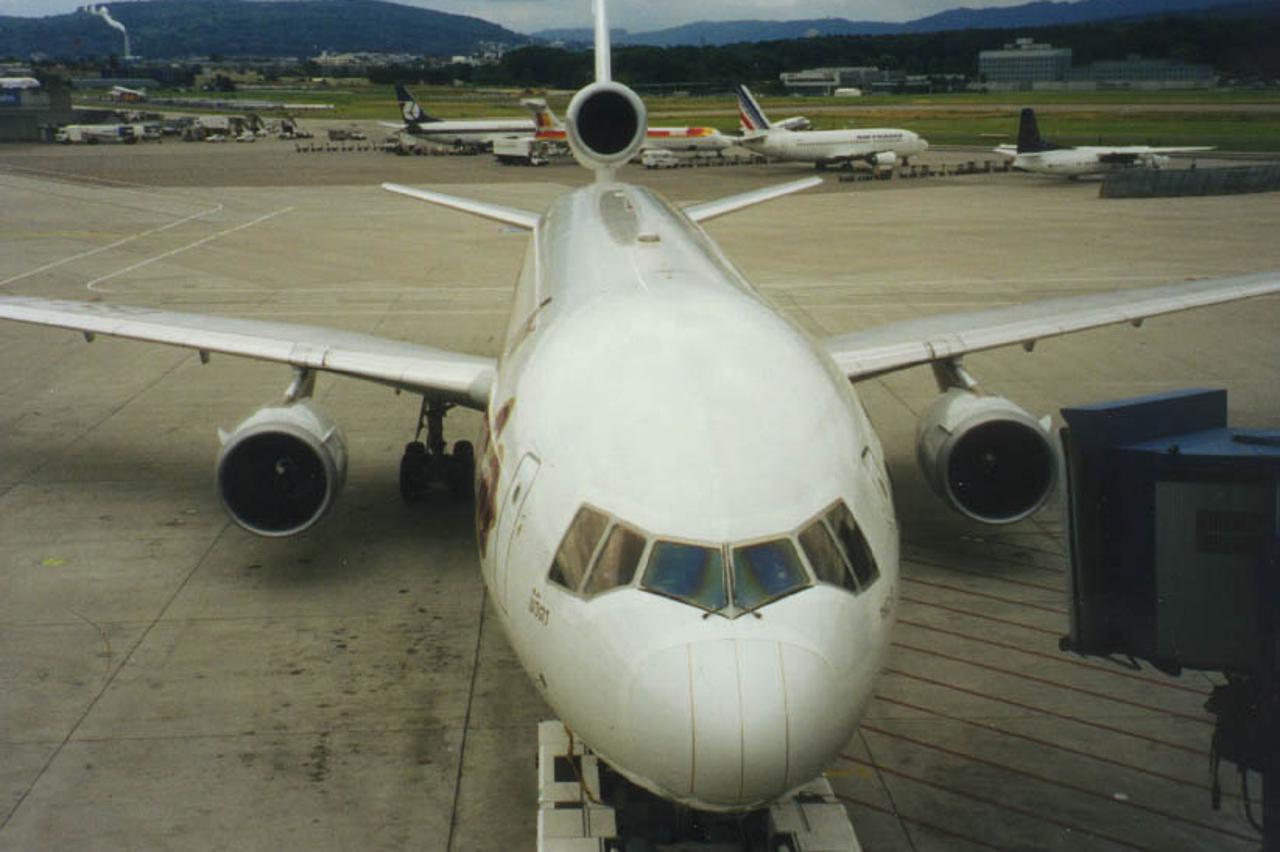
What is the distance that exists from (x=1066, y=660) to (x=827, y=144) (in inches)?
2475

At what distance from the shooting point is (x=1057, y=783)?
9.94m

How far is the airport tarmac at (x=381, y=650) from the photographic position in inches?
378

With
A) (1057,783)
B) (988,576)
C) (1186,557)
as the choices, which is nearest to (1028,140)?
(988,576)

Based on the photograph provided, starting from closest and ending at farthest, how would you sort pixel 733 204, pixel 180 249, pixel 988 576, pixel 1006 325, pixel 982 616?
pixel 982 616, pixel 988 576, pixel 1006 325, pixel 733 204, pixel 180 249

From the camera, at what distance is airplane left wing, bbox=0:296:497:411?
1410cm

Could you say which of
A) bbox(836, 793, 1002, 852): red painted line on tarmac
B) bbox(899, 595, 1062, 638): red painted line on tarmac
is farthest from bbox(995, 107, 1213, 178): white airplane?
bbox(836, 793, 1002, 852): red painted line on tarmac

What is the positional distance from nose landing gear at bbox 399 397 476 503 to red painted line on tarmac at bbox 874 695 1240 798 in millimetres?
7484

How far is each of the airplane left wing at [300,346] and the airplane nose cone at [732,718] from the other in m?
6.68

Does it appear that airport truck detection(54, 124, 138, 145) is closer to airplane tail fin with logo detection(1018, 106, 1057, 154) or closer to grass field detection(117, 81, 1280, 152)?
grass field detection(117, 81, 1280, 152)

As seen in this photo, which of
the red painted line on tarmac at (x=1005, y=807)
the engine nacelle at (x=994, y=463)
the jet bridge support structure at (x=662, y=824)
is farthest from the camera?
the engine nacelle at (x=994, y=463)

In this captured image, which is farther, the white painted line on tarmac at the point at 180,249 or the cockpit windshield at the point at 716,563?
the white painted line on tarmac at the point at 180,249

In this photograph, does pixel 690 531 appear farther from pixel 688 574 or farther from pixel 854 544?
pixel 854 544

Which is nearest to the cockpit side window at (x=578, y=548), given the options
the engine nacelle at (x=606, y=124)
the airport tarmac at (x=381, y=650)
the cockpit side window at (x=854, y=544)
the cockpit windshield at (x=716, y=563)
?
the cockpit windshield at (x=716, y=563)

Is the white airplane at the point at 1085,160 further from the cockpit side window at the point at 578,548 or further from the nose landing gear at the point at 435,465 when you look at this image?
the cockpit side window at the point at 578,548
